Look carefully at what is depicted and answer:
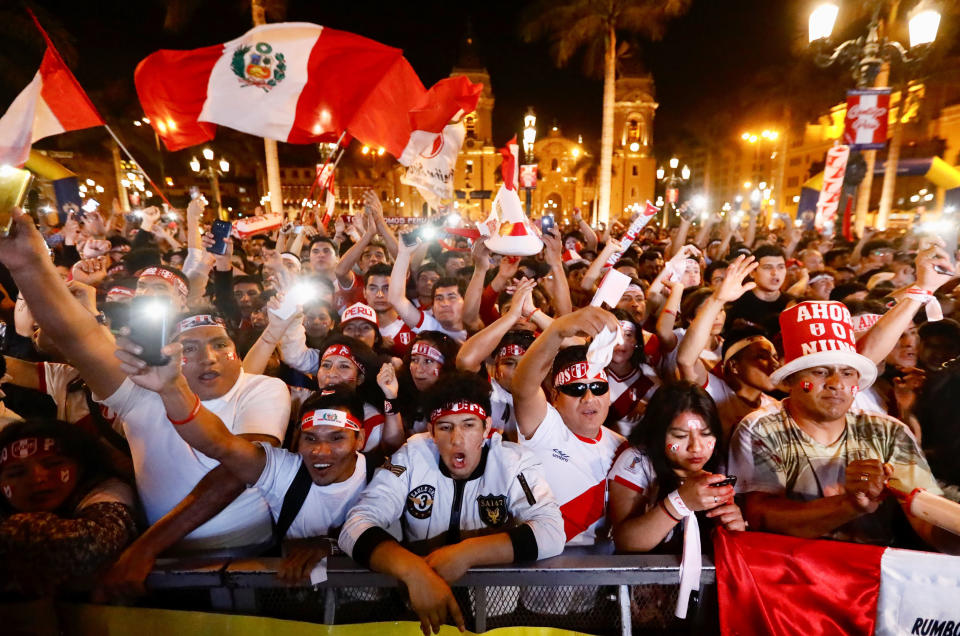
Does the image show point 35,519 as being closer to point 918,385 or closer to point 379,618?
point 379,618

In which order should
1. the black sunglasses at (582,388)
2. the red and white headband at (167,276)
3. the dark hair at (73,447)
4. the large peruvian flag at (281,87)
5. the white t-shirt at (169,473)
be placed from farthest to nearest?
the large peruvian flag at (281,87)
the red and white headband at (167,276)
the black sunglasses at (582,388)
the white t-shirt at (169,473)
the dark hair at (73,447)

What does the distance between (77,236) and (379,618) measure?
9.29 m

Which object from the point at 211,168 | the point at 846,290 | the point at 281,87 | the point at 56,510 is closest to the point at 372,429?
the point at 56,510

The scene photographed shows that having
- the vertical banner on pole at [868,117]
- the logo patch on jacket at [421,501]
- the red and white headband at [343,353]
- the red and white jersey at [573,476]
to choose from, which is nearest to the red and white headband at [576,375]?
the red and white jersey at [573,476]

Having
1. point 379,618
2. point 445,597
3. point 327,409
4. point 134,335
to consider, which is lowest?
point 379,618

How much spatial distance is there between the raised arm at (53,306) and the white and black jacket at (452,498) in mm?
1419

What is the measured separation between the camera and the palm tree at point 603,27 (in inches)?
798

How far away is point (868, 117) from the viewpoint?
415 inches

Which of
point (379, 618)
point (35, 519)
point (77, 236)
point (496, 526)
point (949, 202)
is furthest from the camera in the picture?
point (949, 202)

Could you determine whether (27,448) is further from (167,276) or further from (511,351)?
(511,351)

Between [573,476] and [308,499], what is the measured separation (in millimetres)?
1554

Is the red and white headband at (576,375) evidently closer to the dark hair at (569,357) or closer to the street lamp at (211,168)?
the dark hair at (569,357)

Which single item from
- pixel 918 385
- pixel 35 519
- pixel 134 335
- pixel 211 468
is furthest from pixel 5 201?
pixel 918 385

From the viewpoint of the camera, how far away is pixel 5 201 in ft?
6.64
